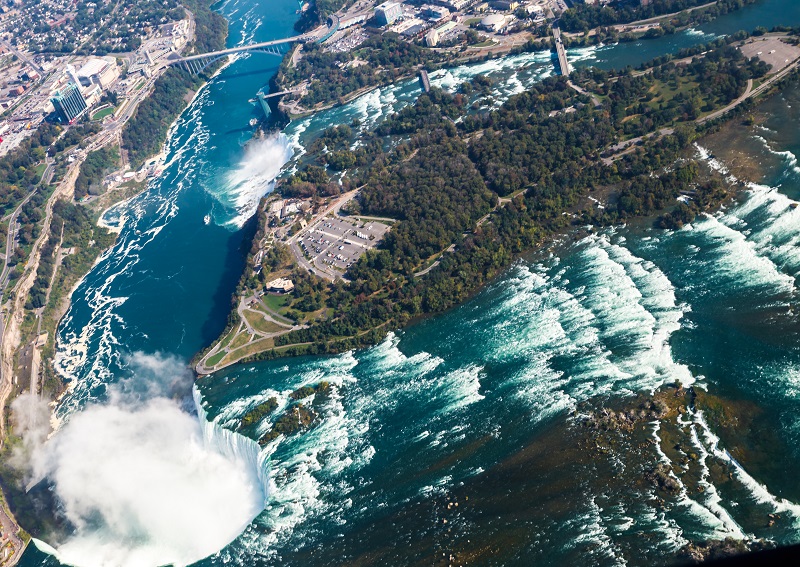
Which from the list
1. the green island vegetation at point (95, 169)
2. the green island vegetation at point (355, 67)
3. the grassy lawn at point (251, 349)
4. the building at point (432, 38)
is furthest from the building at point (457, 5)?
the grassy lawn at point (251, 349)

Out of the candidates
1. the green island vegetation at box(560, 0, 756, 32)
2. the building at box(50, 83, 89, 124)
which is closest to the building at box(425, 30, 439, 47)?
the green island vegetation at box(560, 0, 756, 32)

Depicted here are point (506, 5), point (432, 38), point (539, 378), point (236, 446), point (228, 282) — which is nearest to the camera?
point (539, 378)

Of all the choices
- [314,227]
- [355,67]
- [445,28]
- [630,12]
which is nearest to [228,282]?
[314,227]

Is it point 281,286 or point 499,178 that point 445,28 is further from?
point 281,286

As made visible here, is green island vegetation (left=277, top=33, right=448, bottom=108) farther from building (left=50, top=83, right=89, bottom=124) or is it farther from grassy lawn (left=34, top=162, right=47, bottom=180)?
grassy lawn (left=34, top=162, right=47, bottom=180)

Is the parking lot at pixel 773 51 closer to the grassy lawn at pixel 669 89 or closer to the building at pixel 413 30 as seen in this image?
the grassy lawn at pixel 669 89

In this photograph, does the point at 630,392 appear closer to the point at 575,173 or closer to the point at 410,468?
the point at 410,468
